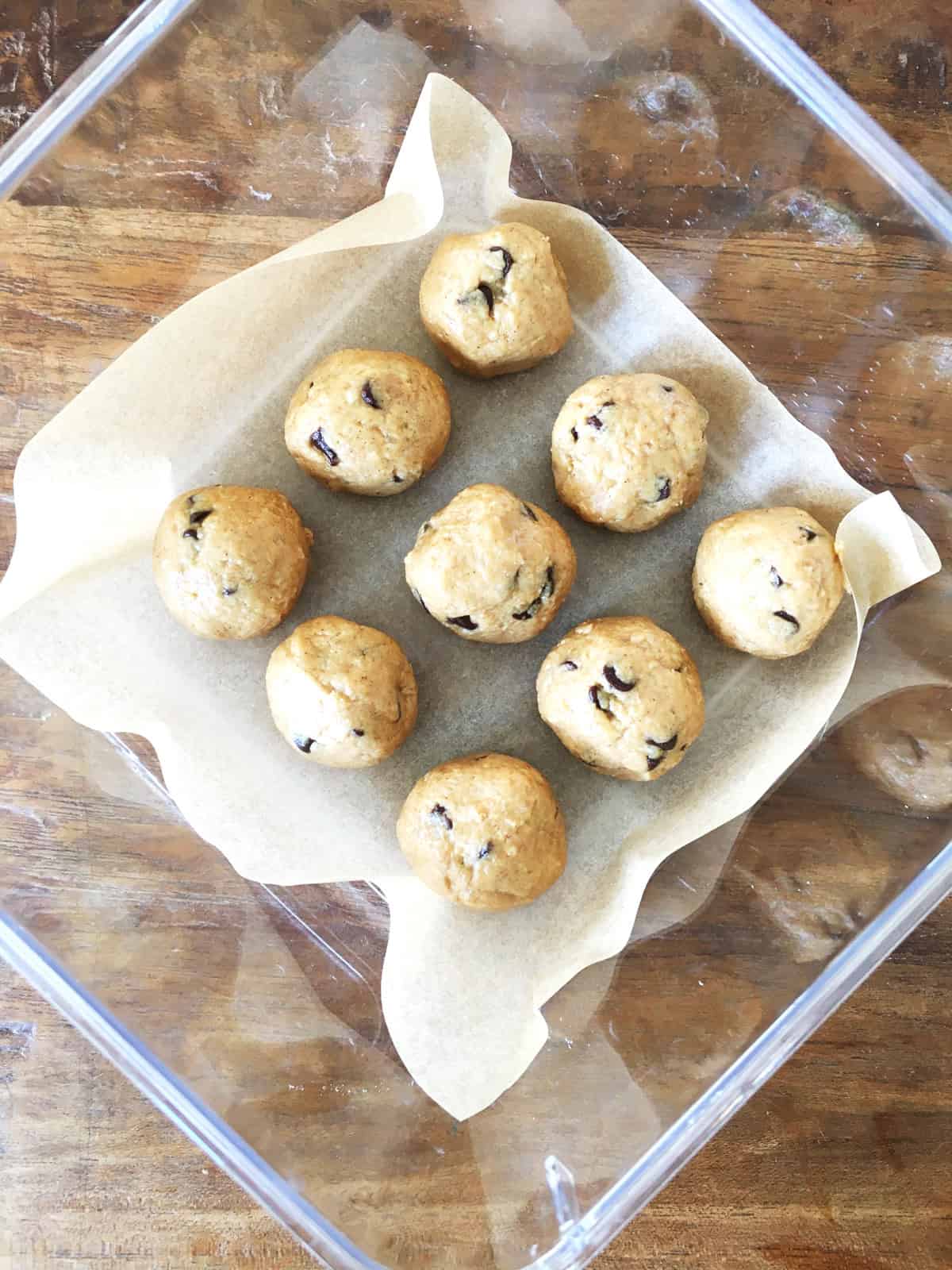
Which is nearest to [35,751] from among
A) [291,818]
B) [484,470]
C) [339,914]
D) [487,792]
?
[291,818]

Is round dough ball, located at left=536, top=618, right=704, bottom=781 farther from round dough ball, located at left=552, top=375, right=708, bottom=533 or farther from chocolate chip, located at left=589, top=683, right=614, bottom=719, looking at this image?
round dough ball, located at left=552, top=375, right=708, bottom=533

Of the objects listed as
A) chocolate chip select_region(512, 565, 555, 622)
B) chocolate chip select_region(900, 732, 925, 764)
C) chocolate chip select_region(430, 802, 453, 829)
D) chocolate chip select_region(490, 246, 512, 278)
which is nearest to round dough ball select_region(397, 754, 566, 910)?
chocolate chip select_region(430, 802, 453, 829)

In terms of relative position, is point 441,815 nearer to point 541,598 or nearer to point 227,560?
point 541,598

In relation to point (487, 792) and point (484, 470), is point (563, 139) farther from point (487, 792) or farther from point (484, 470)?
point (487, 792)

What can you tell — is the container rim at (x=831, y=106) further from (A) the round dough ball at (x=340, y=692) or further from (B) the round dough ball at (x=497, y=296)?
(A) the round dough ball at (x=340, y=692)

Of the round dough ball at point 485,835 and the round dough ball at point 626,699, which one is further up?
the round dough ball at point 626,699

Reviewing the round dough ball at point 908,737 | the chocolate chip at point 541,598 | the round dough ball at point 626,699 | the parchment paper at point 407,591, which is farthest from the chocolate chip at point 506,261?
the round dough ball at point 908,737

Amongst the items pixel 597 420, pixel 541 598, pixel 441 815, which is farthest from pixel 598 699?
pixel 597 420
